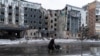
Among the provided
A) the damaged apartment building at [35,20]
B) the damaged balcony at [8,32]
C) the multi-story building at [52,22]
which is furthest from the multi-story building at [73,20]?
the damaged balcony at [8,32]

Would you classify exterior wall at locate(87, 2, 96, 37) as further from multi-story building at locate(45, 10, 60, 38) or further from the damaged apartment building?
multi-story building at locate(45, 10, 60, 38)

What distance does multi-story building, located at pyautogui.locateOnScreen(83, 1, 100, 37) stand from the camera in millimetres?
105875

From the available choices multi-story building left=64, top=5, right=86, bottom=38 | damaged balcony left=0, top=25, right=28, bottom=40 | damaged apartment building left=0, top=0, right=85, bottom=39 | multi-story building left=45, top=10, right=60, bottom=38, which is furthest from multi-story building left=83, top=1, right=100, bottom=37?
damaged balcony left=0, top=25, right=28, bottom=40

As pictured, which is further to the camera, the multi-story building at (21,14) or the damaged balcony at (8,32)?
the multi-story building at (21,14)

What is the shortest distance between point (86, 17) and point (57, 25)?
15982 millimetres

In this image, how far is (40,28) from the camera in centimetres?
9575

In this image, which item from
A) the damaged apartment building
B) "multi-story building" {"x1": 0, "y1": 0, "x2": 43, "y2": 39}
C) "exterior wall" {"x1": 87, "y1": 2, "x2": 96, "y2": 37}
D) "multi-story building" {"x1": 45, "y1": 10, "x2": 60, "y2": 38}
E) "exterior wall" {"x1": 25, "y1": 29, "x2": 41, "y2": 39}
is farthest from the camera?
"exterior wall" {"x1": 87, "y1": 2, "x2": 96, "y2": 37}

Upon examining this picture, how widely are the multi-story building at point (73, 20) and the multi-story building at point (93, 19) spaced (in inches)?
208

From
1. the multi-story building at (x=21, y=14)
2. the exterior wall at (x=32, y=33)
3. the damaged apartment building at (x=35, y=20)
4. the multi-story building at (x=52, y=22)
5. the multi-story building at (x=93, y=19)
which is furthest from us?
the multi-story building at (x=93, y=19)

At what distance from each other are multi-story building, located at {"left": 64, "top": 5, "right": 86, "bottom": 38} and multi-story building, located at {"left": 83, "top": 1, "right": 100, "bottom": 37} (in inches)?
208

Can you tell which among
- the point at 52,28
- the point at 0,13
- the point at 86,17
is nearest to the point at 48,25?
the point at 52,28

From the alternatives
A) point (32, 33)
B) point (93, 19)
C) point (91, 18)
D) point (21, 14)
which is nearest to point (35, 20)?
point (32, 33)

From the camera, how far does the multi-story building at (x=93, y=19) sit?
10588cm

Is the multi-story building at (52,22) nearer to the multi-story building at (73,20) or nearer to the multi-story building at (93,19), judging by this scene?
the multi-story building at (73,20)
